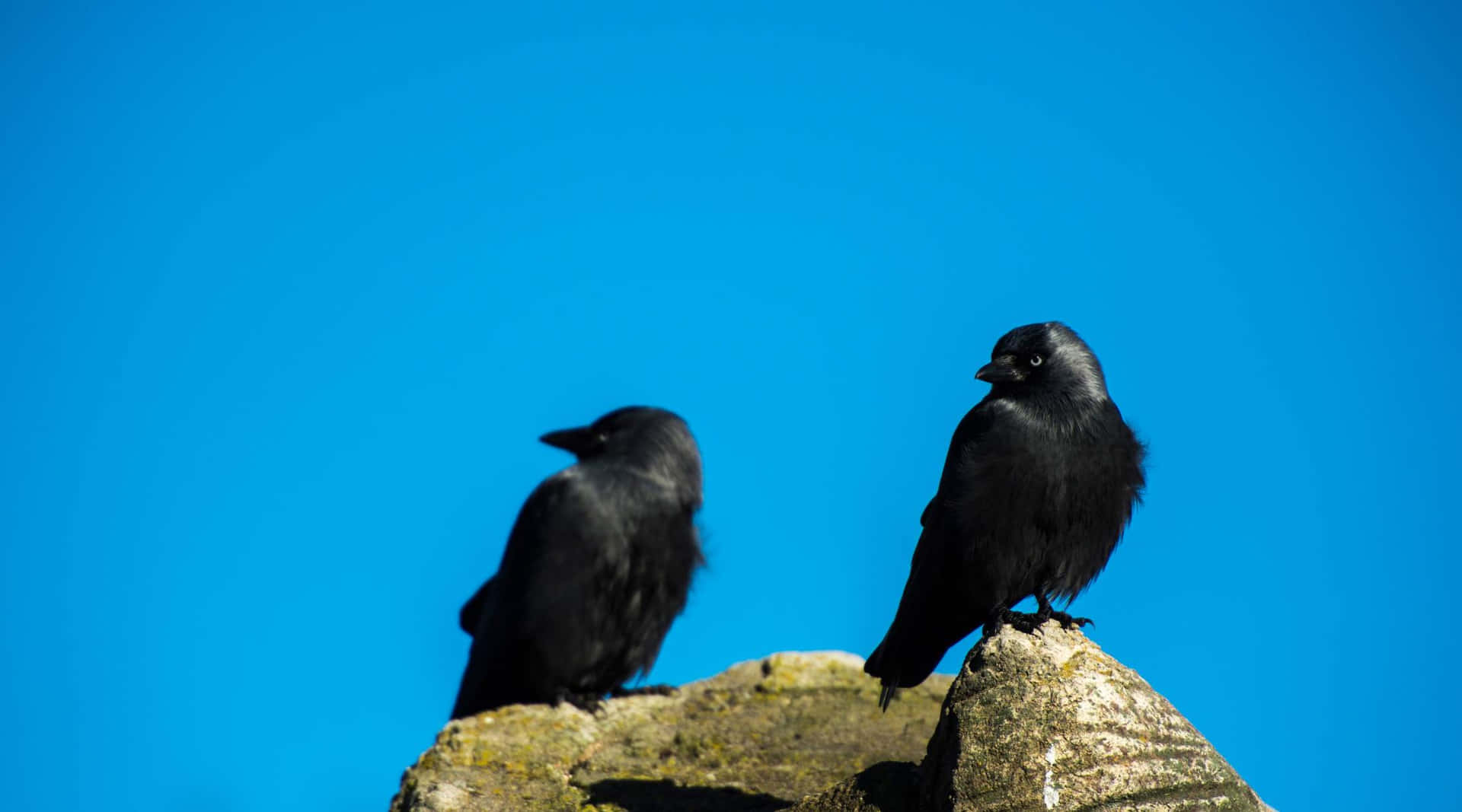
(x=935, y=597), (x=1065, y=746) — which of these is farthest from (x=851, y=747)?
(x=1065, y=746)

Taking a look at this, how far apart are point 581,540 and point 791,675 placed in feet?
5.51

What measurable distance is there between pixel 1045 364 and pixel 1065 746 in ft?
7.95

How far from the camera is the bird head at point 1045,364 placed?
6789 mm

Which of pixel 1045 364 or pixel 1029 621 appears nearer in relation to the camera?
pixel 1029 621

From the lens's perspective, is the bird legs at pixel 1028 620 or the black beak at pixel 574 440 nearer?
the bird legs at pixel 1028 620

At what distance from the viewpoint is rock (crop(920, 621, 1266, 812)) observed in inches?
193

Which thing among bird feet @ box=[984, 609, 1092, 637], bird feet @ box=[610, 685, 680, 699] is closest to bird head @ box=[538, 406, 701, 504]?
bird feet @ box=[610, 685, 680, 699]

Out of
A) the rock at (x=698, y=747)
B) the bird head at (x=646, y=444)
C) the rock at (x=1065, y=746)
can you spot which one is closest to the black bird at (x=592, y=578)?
the bird head at (x=646, y=444)

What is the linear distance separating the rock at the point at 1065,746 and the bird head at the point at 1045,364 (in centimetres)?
177

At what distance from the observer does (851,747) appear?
26.0 feet

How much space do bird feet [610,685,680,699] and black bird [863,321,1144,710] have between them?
8.27 feet

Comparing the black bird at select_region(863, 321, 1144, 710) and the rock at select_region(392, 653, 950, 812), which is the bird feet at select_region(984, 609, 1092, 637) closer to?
the black bird at select_region(863, 321, 1144, 710)

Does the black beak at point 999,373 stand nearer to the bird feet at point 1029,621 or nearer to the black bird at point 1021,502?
the black bird at point 1021,502

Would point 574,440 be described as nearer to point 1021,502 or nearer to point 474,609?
point 474,609
